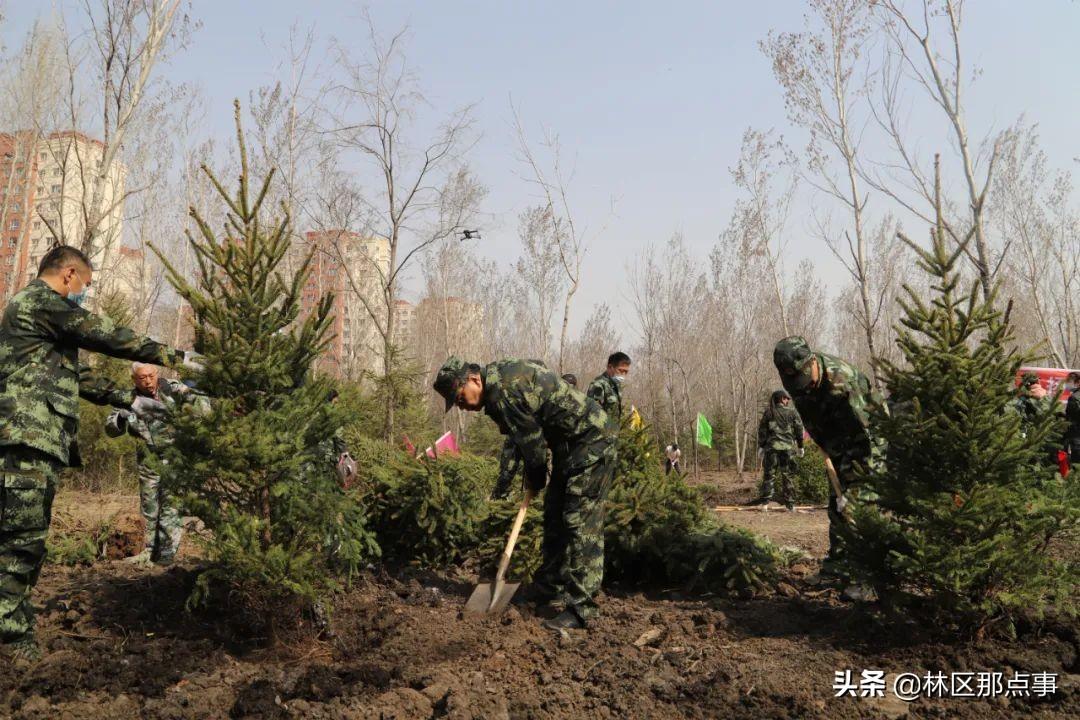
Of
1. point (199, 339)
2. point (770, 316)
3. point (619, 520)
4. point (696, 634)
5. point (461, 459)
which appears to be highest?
point (770, 316)

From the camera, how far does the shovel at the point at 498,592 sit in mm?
4617

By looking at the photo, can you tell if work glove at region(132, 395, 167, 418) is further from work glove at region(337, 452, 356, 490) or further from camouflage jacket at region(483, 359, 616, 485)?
camouflage jacket at region(483, 359, 616, 485)

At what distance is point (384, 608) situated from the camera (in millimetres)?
4613

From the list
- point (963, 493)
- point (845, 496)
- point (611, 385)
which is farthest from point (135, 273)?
point (963, 493)

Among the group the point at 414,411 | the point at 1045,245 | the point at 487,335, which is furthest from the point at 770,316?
the point at 414,411

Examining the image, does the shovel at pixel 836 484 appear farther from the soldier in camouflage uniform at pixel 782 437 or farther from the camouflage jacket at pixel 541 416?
the soldier in camouflage uniform at pixel 782 437

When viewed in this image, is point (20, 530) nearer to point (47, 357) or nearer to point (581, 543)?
point (47, 357)

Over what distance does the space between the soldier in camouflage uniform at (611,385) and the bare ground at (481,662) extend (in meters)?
3.22

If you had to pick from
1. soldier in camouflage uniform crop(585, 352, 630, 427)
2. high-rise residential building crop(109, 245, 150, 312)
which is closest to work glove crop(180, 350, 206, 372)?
soldier in camouflage uniform crop(585, 352, 630, 427)

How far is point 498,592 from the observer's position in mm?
4625

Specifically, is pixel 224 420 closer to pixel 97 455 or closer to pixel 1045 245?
pixel 97 455

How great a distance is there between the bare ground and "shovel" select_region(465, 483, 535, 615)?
0.10m

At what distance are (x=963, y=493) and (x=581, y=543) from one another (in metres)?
2.09

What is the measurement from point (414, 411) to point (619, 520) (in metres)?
7.14
